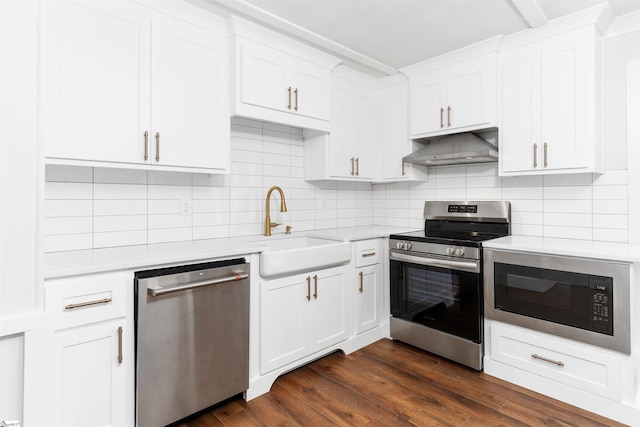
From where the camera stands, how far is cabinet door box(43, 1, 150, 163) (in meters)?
1.71

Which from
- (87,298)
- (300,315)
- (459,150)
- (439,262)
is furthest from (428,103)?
(87,298)

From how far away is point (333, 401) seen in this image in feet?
7.04

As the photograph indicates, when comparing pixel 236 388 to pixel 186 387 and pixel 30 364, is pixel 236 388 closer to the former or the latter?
pixel 186 387

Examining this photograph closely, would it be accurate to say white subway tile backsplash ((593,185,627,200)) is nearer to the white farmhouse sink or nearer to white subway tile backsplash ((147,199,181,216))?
the white farmhouse sink

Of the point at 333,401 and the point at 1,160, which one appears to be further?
the point at 333,401

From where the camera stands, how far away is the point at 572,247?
218 centimetres

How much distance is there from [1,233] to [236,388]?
175cm

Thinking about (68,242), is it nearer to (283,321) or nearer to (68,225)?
(68,225)

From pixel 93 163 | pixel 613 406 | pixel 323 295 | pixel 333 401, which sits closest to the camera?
pixel 93 163

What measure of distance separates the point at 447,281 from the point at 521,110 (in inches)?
54.2

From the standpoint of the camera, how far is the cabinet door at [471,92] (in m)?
2.71

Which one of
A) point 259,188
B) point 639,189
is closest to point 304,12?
point 259,188

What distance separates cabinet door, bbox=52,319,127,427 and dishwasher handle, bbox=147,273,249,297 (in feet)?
0.63

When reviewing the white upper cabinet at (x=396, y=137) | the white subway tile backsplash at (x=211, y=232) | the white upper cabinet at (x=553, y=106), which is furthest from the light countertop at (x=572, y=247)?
the white subway tile backsplash at (x=211, y=232)
